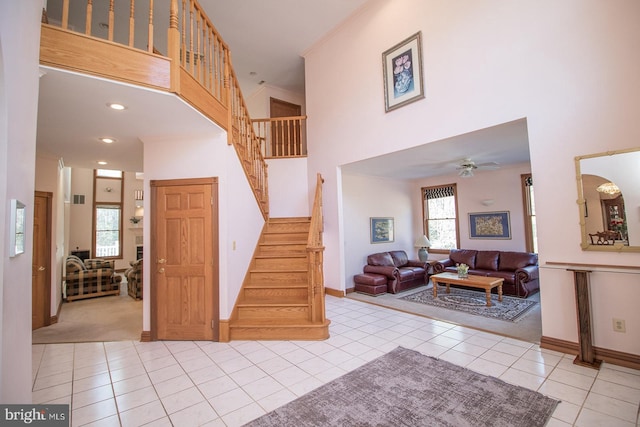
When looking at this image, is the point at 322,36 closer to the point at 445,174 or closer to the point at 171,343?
the point at 445,174

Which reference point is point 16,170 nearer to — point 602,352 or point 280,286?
point 280,286

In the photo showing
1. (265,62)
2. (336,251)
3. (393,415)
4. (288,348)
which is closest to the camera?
(393,415)

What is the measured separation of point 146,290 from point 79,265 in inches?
159

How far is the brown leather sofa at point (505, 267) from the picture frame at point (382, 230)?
131cm

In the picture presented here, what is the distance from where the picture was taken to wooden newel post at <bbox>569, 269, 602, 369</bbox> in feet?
9.41

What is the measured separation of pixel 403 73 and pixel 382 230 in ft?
12.5

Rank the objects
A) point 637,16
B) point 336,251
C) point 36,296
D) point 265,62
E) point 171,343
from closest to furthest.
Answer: point 637,16 → point 171,343 → point 36,296 → point 336,251 → point 265,62

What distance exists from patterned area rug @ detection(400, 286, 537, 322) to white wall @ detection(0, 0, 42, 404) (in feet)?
17.0

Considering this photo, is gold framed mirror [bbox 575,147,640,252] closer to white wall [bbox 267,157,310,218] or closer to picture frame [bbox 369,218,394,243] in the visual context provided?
picture frame [bbox 369,218,394,243]

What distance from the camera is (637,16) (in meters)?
2.72

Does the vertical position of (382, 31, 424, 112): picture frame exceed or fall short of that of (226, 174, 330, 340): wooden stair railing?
it exceeds it

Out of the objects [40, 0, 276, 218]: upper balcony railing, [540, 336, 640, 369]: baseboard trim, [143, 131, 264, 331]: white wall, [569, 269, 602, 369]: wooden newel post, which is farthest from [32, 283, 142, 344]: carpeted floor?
[569, 269, 602, 369]: wooden newel post

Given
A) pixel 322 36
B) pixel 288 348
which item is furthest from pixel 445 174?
pixel 288 348

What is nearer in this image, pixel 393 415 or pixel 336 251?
pixel 393 415
